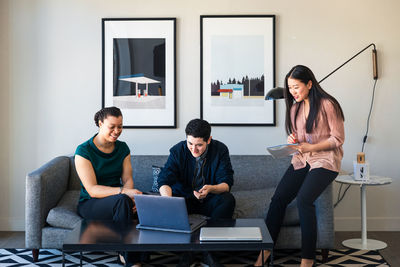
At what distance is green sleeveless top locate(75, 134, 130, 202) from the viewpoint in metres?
3.05

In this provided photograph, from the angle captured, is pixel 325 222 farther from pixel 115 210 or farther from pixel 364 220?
pixel 115 210

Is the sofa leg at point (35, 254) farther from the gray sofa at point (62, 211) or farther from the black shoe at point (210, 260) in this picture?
the black shoe at point (210, 260)

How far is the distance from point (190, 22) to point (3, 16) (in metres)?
1.60

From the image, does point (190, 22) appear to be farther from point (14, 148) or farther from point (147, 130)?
point (14, 148)

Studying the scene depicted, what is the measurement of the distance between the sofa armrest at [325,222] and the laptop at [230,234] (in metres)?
1.01

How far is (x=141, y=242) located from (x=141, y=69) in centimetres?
223

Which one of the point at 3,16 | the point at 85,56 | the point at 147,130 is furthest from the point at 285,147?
the point at 3,16

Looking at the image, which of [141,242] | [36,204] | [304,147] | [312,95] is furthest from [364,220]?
[36,204]

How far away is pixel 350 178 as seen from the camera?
3666 mm

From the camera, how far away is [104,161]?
10.1ft

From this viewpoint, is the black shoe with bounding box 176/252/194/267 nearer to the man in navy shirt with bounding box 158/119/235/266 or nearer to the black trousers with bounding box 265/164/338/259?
the man in navy shirt with bounding box 158/119/235/266

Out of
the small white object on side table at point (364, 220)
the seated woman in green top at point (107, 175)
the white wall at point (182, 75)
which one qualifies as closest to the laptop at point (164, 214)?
the seated woman in green top at point (107, 175)

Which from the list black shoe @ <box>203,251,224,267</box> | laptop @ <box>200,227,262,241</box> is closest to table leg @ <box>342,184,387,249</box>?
black shoe @ <box>203,251,224,267</box>

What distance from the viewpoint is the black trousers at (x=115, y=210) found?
2.86m
